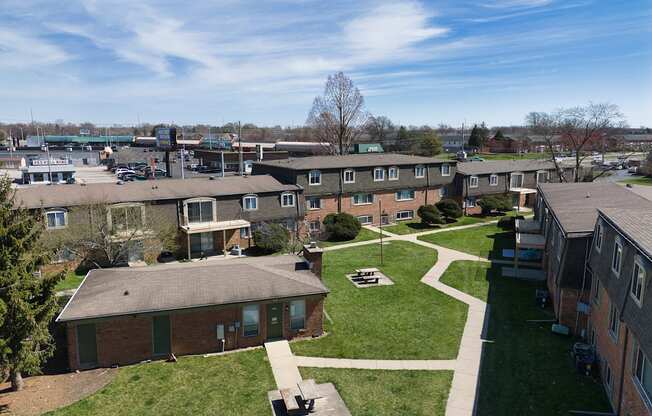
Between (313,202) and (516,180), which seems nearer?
(313,202)

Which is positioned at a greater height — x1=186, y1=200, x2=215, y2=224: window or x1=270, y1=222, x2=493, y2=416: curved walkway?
x1=186, y1=200, x2=215, y2=224: window

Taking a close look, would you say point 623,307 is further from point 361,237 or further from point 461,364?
point 361,237

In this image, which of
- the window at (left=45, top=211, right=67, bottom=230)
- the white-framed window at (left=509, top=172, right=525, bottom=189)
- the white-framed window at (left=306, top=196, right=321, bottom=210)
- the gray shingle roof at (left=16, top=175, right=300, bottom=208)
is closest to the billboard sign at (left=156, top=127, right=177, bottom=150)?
the gray shingle roof at (left=16, top=175, right=300, bottom=208)

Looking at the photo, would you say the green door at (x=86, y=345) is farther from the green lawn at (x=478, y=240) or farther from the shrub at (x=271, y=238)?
the green lawn at (x=478, y=240)

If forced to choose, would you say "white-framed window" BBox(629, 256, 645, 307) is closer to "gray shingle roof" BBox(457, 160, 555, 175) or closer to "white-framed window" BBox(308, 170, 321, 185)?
"white-framed window" BBox(308, 170, 321, 185)

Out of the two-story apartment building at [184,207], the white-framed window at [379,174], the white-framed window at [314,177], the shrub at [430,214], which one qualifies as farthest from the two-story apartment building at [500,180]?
the two-story apartment building at [184,207]

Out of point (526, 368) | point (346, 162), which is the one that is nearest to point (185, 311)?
point (526, 368)

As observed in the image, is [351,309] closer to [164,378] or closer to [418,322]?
[418,322]
